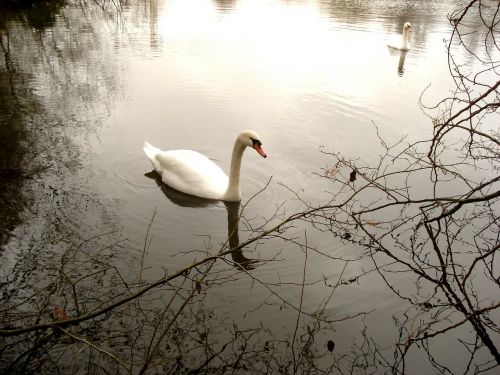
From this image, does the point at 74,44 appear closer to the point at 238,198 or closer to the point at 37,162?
the point at 37,162

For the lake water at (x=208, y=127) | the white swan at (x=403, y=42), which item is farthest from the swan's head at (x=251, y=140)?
the white swan at (x=403, y=42)

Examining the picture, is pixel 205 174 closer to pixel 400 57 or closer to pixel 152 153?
pixel 152 153

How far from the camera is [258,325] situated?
453cm

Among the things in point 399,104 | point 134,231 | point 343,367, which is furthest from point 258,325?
point 399,104

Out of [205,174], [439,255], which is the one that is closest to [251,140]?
[205,174]

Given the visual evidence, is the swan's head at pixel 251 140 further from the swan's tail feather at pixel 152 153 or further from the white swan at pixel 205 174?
the swan's tail feather at pixel 152 153

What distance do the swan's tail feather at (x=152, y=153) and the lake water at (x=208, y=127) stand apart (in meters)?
0.21

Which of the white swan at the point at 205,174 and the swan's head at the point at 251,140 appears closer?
the swan's head at the point at 251,140

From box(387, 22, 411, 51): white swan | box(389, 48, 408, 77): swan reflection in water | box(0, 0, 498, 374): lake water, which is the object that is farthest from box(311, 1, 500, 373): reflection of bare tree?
box(387, 22, 411, 51): white swan

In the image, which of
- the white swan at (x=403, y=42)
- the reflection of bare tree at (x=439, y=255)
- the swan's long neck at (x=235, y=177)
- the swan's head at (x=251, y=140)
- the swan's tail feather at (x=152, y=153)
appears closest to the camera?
the reflection of bare tree at (x=439, y=255)

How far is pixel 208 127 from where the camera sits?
9617 mm

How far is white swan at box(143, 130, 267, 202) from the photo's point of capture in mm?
6848

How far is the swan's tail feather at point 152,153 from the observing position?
758cm

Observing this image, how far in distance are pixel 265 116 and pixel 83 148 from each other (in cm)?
398
